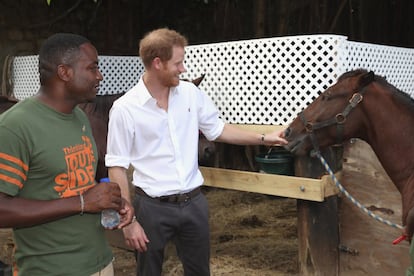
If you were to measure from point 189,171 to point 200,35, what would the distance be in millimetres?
6581

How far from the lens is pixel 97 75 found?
1.67 m

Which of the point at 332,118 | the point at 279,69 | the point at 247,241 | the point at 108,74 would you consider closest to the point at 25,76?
the point at 108,74

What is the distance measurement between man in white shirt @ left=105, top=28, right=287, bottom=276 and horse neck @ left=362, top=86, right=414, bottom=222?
1.08 meters

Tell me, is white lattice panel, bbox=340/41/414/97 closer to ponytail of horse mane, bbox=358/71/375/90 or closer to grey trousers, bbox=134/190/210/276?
ponytail of horse mane, bbox=358/71/375/90

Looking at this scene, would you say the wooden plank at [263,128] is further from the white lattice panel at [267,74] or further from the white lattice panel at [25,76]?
the white lattice panel at [25,76]

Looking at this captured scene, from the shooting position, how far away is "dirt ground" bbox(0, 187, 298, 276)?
4203 mm

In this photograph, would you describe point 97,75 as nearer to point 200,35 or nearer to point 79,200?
point 79,200

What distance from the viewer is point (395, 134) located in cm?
257

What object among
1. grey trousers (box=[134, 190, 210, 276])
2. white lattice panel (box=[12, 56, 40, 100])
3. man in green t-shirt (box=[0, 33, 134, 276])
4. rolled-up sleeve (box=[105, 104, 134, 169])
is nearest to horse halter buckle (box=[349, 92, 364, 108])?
grey trousers (box=[134, 190, 210, 276])

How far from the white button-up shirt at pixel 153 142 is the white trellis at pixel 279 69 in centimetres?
136

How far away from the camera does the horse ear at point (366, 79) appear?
256 centimetres

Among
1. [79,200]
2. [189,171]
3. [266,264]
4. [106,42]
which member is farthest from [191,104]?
[106,42]

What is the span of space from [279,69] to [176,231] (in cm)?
180

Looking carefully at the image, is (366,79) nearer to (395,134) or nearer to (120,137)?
(395,134)
